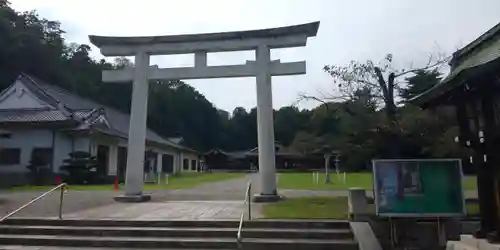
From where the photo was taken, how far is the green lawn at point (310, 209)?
33.9 ft

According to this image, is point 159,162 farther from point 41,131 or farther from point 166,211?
point 166,211

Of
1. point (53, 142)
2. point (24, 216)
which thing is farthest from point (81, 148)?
point (24, 216)

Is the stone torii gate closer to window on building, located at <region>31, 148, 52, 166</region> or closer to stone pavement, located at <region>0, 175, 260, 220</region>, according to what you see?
stone pavement, located at <region>0, 175, 260, 220</region>

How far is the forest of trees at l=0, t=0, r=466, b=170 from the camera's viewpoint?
14.2m

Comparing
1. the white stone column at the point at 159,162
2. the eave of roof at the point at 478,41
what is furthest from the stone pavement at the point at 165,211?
the white stone column at the point at 159,162

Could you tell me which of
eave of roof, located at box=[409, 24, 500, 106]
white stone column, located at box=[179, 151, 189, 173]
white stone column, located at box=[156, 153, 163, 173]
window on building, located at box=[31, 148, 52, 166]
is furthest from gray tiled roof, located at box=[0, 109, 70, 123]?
eave of roof, located at box=[409, 24, 500, 106]

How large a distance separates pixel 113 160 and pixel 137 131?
60.4ft

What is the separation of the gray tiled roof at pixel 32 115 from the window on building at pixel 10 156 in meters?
1.90

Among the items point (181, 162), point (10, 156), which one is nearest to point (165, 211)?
point (10, 156)

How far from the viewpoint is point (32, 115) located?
2784cm

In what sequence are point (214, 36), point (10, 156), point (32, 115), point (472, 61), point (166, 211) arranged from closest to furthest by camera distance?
point (472, 61), point (166, 211), point (214, 36), point (10, 156), point (32, 115)

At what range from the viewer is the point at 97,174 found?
90.7 ft

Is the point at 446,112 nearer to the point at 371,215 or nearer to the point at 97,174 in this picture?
the point at 371,215

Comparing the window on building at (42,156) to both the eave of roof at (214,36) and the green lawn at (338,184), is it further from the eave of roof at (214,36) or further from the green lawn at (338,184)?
the eave of roof at (214,36)
